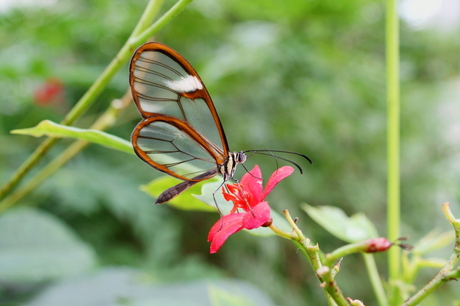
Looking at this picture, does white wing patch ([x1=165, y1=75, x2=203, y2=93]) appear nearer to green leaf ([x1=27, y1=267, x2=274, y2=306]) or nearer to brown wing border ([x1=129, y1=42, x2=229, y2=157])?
brown wing border ([x1=129, y1=42, x2=229, y2=157])

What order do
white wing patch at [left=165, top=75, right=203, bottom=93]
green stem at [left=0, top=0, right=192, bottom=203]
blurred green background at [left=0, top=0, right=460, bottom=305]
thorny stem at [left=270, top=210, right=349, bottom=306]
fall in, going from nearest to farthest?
thorny stem at [left=270, top=210, right=349, bottom=306] → green stem at [left=0, top=0, right=192, bottom=203] → white wing patch at [left=165, top=75, right=203, bottom=93] → blurred green background at [left=0, top=0, right=460, bottom=305]

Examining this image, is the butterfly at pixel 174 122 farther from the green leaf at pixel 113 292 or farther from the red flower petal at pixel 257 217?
the green leaf at pixel 113 292

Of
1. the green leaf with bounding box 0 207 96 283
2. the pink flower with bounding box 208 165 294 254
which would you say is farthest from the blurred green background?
the pink flower with bounding box 208 165 294 254

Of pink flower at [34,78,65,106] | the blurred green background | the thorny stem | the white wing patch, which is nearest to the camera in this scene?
the thorny stem

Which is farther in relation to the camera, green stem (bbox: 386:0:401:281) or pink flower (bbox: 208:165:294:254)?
green stem (bbox: 386:0:401:281)

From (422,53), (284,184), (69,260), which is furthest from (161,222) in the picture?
(422,53)

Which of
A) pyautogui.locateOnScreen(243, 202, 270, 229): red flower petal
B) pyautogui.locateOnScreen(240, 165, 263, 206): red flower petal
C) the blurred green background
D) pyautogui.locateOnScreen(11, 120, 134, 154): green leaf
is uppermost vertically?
the blurred green background
